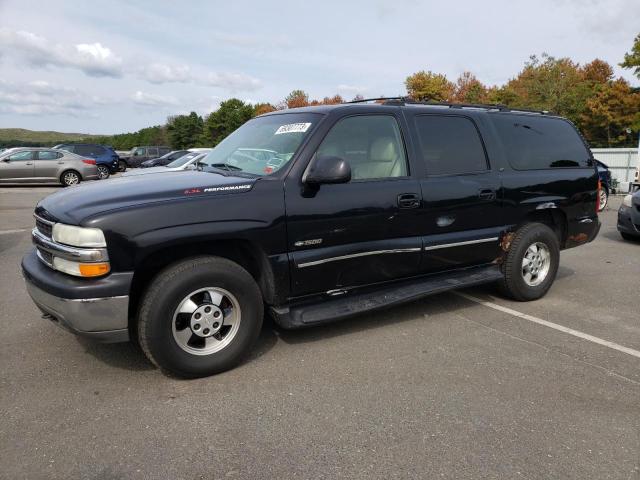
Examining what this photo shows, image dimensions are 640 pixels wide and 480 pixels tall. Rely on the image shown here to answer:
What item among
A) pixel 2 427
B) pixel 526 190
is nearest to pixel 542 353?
pixel 526 190

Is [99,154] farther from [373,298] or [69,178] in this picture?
[373,298]

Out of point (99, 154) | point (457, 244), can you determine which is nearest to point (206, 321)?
point (457, 244)

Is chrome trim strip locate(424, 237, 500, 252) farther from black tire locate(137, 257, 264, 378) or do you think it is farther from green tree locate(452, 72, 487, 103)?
green tree locate(452, 72, 487, 103)

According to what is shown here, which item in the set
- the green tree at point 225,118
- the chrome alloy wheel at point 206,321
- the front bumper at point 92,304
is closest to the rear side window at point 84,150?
the front bumper at point 92,304

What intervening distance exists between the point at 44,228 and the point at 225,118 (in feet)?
246

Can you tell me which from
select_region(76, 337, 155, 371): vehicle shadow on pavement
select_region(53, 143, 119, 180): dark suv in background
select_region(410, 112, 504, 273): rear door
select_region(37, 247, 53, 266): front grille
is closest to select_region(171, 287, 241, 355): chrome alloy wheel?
select_region(76, 337, 155, 371): vehicle shadow on pavement

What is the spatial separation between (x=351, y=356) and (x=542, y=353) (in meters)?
1.51

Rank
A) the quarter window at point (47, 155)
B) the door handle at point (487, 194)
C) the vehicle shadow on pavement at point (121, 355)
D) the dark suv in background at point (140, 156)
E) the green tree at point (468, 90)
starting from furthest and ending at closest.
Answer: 1. the green tree at point (468, 90)
2. the dark suv in background at point (140, 156)
3. the quarter window at point (47, 155)
4. the door handle at point (487, 194)
5. the vehicle shadow on pavement at point (121, 355)

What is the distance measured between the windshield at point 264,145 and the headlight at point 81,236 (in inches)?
49.2

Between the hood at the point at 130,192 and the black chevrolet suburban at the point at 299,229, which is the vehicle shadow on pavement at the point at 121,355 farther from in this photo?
the hood at the point at 130,192

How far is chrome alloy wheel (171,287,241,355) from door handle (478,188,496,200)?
2485mm

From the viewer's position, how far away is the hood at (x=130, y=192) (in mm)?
3152

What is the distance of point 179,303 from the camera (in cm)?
322

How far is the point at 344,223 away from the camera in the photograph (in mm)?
3768
